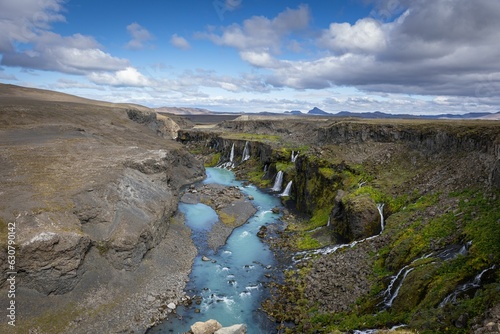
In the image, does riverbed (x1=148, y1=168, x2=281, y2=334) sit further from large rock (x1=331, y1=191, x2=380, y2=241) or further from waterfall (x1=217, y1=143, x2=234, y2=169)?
waterfall (x1=217, y1=143, x2=234, y2=169)

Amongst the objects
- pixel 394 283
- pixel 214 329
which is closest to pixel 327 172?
pixel 394 283

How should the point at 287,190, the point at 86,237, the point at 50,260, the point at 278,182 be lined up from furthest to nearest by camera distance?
the point at 278,182
the point at 287,190
the point at 86,237
the point at 50,260

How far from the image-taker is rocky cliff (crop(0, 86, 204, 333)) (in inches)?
1152

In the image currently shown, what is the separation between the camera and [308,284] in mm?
35344

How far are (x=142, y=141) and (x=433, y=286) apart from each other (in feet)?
229

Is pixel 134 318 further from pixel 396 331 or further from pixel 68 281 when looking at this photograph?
pixel 396 331

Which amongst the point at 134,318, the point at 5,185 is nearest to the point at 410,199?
the point at 134,318

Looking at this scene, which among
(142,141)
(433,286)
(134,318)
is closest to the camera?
(433,286)

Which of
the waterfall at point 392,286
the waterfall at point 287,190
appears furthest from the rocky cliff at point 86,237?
the waterfall at point 287,190

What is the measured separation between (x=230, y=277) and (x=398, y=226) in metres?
20.1

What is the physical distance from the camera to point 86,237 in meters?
33.3

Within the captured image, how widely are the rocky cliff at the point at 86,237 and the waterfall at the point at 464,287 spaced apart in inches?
941

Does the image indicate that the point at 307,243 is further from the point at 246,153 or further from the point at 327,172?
the point at 246,153

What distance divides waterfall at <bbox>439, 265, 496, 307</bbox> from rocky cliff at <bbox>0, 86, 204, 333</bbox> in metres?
23.9
